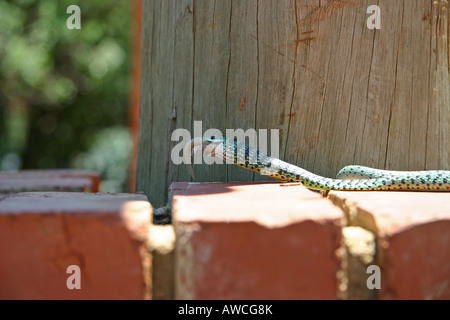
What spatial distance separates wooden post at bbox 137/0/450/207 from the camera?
2822 mm

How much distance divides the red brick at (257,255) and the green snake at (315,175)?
3.23ft

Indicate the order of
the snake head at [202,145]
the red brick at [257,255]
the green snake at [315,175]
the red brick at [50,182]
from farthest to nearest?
the red brick at [50,182], the snake head at [202,145], the green snake at [315,175], the red brick at [257,255]

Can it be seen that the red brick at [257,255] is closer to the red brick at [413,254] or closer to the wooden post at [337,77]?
the red brick at [413,254]

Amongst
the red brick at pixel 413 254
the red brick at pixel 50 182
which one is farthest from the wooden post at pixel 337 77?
the red brick at pixel 50 182

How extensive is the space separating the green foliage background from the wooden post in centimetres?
812

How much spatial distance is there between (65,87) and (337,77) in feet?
31.7

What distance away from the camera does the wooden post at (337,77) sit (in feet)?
9.26

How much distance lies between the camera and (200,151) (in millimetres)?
2828

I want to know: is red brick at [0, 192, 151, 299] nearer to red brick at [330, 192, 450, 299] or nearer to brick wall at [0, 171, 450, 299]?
brick wall at [0, 171, 450, 299]

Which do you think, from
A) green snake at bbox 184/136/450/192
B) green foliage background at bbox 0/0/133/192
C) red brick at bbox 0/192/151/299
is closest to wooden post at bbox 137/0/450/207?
green snake at bbox 184/136/450/192

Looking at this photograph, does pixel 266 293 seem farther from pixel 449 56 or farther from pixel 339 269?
pixel 449 56
